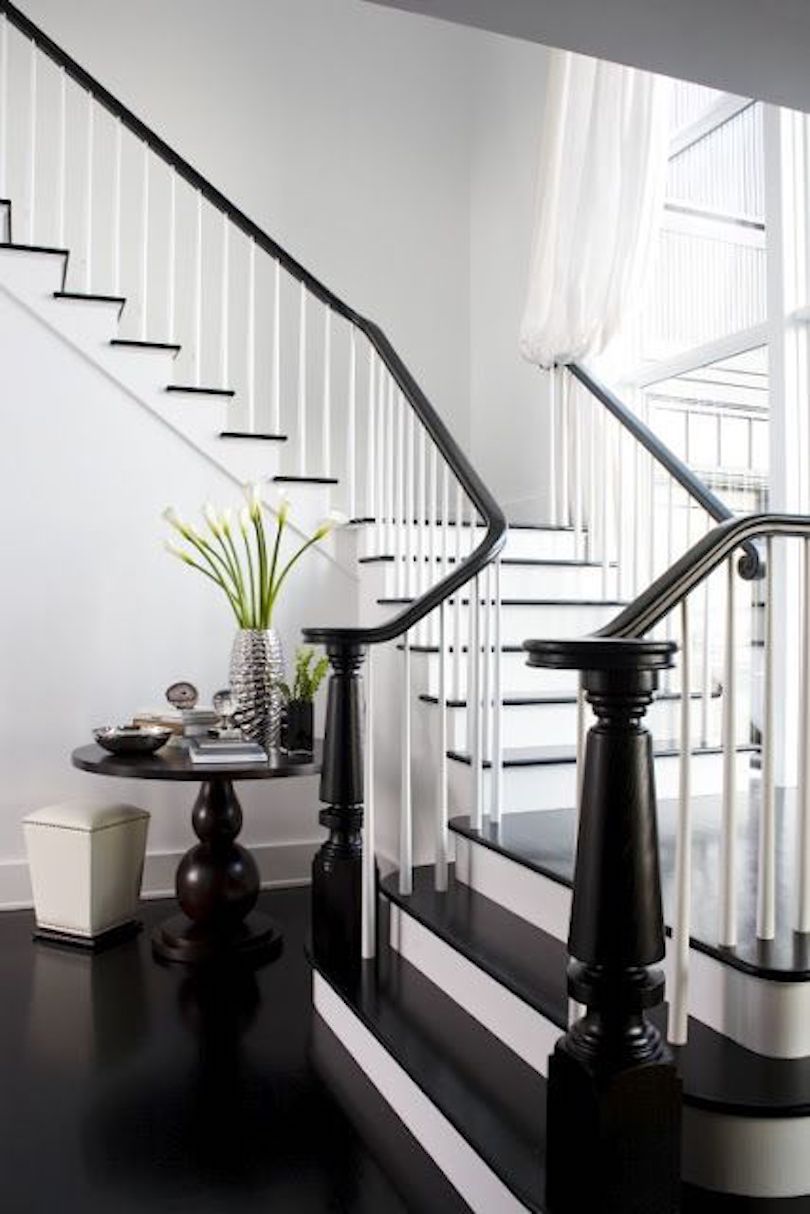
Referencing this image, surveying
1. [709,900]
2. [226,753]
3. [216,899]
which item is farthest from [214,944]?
[709,900]

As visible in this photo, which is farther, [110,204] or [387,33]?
[387,33]

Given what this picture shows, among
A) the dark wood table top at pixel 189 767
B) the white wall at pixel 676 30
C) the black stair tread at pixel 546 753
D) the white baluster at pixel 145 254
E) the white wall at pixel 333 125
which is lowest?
the dark wood table top at pixel 189 767

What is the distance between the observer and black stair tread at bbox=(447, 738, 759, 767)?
121 inches

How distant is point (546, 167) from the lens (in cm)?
427

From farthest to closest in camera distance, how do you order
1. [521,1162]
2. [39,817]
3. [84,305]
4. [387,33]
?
[387,33]
[84,305]
[39,817]
[521,1162]

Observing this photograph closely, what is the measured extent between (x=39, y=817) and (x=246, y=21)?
Result: 479 centimetres

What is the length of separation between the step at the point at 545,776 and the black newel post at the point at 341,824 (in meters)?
0.41

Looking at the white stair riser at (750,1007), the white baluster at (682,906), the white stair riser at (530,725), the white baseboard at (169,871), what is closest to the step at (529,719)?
the white stair riser at (530,725)

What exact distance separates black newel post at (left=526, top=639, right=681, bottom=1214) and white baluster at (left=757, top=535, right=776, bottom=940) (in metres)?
0.41

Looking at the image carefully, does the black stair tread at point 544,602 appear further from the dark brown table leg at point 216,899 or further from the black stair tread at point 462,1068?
the black stair tread at point 462,1068

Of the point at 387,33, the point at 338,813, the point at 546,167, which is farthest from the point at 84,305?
the point at 387,33

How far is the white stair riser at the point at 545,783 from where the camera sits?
3080mm

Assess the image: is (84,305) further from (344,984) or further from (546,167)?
(344,984)

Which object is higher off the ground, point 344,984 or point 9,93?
point 9,93
